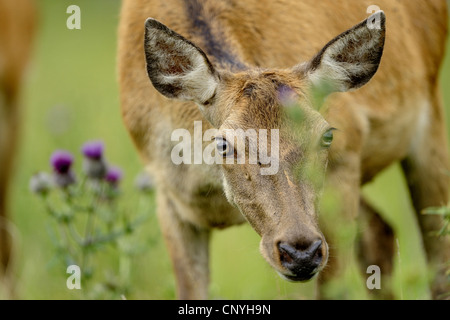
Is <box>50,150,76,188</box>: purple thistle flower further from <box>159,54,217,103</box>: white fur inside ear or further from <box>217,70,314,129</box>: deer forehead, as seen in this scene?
<box>217,70,314,129</box>: deer forehead

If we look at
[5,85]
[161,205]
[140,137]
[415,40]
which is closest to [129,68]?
[140,137]

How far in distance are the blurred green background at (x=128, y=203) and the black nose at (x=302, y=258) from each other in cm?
43

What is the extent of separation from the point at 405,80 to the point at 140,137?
6.07 feet

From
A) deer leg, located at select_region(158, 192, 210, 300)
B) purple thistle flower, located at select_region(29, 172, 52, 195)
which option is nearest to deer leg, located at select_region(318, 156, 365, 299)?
deer leg, located at select_region(158, 192, 210, 300)

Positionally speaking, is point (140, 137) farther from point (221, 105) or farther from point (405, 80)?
Answer: point (405, 80)

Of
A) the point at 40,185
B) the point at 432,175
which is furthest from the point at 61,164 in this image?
the point at 432,175

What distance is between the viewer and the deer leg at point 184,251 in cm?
621

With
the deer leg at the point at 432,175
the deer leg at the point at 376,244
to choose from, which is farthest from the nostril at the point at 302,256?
the deer leg at the point at 376,244

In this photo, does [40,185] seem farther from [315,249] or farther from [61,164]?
[315,249]

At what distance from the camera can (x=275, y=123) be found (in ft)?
15.2

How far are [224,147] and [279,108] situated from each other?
34cm

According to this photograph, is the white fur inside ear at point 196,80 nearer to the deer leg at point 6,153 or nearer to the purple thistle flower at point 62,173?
the purple thistle flower at point 62,173

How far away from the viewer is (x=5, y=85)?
26.6 feet
